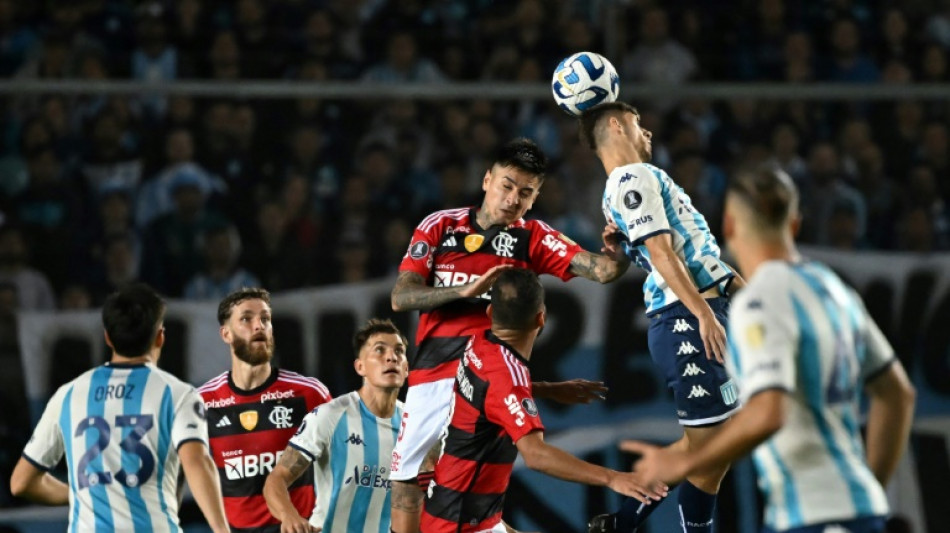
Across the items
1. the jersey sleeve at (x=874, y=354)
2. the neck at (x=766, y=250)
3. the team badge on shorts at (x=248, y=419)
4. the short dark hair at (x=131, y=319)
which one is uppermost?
the neck at (x=766, y=250)

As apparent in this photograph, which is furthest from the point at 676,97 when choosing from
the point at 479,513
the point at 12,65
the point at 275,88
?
the point at 12,65

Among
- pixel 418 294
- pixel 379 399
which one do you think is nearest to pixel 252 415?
pixel 379 399

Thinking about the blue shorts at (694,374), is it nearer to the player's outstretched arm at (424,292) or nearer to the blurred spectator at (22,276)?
the player's outstretched arm at (424,292)

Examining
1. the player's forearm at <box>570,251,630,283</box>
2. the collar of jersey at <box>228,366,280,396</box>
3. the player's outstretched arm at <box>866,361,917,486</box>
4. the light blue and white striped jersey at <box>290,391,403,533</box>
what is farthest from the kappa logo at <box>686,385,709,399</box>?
the collar of jersey at <box>228,366,280,396</box>

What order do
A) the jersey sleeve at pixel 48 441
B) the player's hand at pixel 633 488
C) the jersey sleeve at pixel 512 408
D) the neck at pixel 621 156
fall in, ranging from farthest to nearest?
the neck at pixel 621 156 → the jersey sleeve at pixel 512 408 → the jersey sleeve at pixel 48 441 → the player's hand at pixel 633 488

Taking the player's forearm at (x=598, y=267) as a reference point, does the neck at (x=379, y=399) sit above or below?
below

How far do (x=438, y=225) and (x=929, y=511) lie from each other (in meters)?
4.86

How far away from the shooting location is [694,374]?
6109mm

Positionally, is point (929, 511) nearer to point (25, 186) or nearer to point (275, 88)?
point (275, 88)

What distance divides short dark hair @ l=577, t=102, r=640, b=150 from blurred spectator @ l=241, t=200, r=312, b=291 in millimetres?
3120

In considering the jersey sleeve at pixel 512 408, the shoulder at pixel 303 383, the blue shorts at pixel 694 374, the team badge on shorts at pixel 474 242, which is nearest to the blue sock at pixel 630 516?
the blue shorts at pixel 694 374

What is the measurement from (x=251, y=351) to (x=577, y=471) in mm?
2563

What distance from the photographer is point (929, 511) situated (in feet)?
31.2

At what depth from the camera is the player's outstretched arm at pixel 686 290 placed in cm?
573
